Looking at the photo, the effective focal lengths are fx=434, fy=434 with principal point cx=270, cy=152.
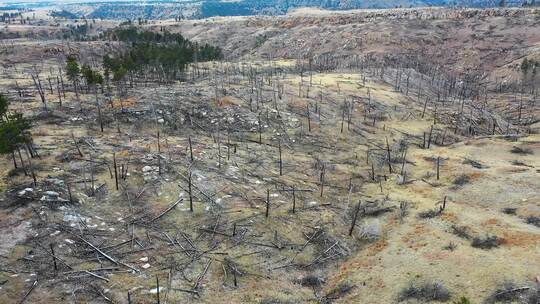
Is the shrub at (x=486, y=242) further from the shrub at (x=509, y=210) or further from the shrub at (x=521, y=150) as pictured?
the shrub at (x=521, y=150)

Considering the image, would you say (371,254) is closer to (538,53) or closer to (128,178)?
(128,178)

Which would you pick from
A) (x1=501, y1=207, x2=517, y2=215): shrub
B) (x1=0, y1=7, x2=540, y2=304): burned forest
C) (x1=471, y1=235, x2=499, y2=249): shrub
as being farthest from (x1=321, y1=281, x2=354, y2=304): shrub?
(x1=501, y1=207, x2=517, y2=215): shrub

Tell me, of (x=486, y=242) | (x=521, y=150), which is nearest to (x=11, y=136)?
(x=486, y=242)

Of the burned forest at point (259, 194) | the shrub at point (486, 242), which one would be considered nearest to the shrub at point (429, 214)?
the burned forest at point (259, 194)

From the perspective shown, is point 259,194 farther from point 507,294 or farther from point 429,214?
point 507,294

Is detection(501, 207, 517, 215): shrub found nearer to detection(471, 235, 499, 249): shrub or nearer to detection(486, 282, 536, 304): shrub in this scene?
detection(471, 235, 499, 249): shrub
